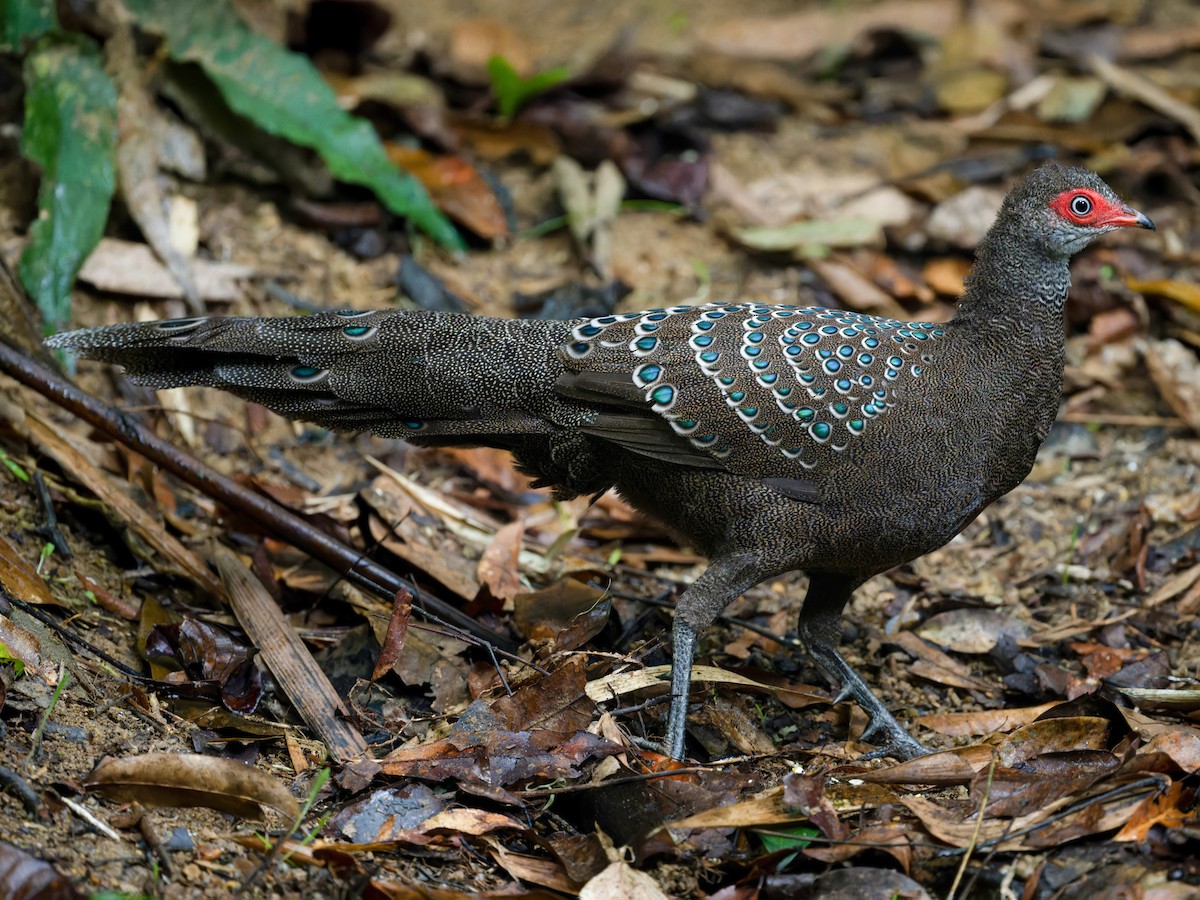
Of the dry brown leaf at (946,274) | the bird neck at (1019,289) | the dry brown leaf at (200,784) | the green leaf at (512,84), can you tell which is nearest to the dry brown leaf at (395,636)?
the dry brown leaf at (200,784)

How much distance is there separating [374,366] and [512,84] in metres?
3.51

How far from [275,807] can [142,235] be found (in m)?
3.62

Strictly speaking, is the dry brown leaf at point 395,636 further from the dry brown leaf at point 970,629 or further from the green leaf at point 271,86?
the green leaf at point 271,86

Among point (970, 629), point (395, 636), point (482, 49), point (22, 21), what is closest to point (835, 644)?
point (970, 629)

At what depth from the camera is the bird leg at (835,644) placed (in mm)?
4930

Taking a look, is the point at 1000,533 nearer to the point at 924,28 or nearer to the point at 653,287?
the point at 653,287

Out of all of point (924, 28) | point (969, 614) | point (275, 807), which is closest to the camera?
point (275, 807)

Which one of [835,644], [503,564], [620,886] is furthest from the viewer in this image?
[503,564]

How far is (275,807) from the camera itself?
3867mm

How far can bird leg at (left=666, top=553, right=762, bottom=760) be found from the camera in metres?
4.64

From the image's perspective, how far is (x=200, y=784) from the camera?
385 cm

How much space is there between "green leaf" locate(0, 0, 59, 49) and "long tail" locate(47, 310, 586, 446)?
6.77ft

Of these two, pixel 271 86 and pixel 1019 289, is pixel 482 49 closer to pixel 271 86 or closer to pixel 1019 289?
pixel 271 86

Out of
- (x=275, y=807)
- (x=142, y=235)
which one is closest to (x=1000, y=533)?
(x=275, y=807)
